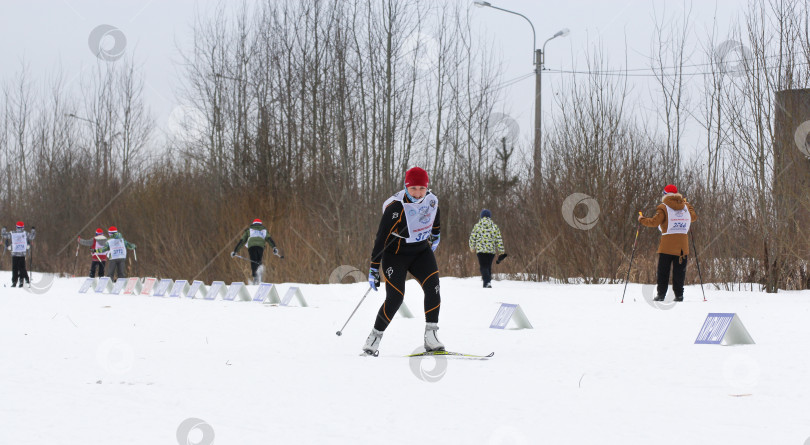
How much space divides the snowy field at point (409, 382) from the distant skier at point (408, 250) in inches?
17.8

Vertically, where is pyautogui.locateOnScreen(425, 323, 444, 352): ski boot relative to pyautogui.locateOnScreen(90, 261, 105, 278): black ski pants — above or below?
above

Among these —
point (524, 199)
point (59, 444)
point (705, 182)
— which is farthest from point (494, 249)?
point (59, 444)

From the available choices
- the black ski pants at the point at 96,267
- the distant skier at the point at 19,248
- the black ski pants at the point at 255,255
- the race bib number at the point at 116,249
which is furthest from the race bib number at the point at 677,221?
the black ski pants at the point at 96,267

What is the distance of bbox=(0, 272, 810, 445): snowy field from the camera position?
4.89 meters

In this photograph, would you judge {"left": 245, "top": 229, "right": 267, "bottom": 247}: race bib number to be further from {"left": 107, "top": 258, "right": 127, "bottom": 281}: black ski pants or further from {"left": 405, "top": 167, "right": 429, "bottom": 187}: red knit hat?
{"left": 405, "top": 167, "right": 429, "bottom": 187}: red knit hat

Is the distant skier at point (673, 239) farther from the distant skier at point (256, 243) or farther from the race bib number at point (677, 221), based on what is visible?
the distant skier at point (256, 243)

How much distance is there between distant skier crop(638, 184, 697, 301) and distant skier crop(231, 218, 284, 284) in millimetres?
11445

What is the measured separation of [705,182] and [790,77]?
18.4 feet

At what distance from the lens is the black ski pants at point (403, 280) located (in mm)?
8172

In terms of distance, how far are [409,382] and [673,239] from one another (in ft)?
24.0

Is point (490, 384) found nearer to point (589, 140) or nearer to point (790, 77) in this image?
point (790, 77)

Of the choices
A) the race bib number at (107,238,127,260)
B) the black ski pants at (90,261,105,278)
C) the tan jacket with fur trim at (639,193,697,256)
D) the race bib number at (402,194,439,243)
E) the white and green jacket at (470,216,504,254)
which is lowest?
the black ski pants at (90,261,105,278)

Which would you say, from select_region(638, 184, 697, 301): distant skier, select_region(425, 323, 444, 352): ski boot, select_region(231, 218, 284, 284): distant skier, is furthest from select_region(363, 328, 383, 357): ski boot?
select_region(231, 218, 284, 284): distant skier

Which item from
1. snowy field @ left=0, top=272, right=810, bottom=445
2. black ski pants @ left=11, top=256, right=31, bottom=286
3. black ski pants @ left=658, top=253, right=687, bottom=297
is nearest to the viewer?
snowy field @ left=0, top=272, right=810, bottom=445
